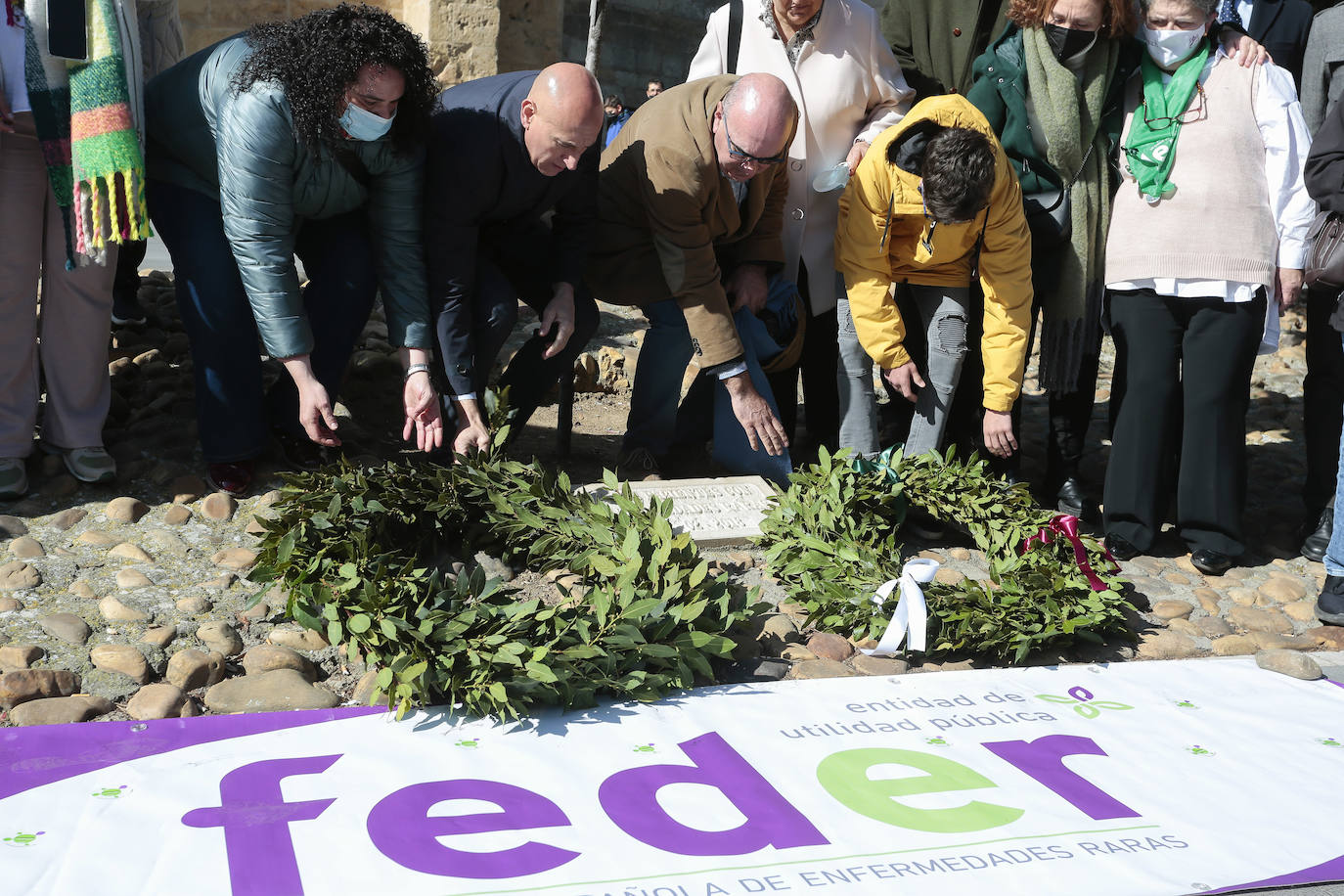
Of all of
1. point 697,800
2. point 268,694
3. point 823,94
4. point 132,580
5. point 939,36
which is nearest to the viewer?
point 697,800

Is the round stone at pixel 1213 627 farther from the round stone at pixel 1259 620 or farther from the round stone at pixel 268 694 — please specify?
the round stone at pixel 268 694

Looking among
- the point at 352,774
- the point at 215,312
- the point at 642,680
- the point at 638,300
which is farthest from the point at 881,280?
the point at 352,774

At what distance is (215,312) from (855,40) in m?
2.41

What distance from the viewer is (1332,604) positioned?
3.60 m

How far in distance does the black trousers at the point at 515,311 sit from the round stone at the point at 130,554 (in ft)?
3.32

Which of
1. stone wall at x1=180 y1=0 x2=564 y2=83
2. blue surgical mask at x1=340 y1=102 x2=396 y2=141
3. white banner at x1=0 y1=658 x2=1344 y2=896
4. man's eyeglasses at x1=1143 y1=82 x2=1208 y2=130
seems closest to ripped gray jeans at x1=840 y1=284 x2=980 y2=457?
man's eyeglasses at x1=1143 y1=82 x2=1208 y2=130

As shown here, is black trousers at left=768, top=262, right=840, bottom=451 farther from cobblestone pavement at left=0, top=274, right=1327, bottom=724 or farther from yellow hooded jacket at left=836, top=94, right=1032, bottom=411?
cobblestone pavement at left=0, top=274, right=1327, bottom=724

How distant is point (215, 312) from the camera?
3.65 meters

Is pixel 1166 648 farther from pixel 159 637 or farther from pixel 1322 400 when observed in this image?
pixel 159 637

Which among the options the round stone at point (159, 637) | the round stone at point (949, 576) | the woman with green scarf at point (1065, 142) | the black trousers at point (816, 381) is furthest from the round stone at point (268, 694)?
the woman with green scarf at point (1065, 142)

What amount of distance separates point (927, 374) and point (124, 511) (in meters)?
2.67

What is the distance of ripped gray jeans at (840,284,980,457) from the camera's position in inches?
161

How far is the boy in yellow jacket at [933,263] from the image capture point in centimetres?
365

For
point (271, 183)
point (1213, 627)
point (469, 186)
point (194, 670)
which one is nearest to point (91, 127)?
point (271, 183)
